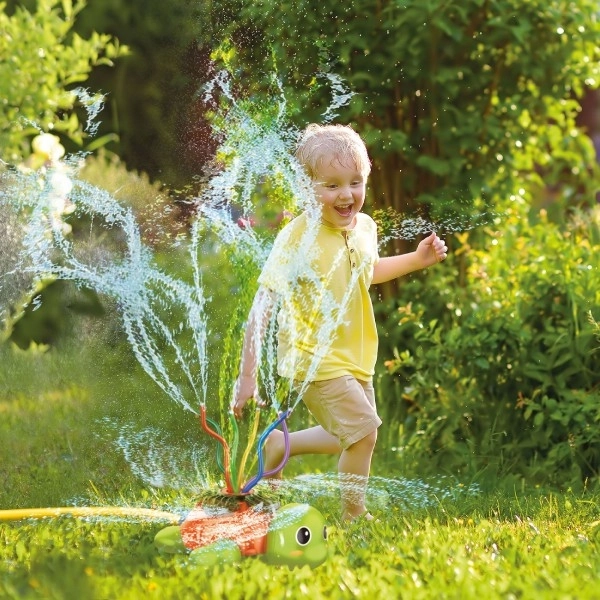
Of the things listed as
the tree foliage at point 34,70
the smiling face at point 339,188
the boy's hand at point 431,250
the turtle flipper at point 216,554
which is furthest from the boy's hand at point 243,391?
the tree foliage at point 34,70

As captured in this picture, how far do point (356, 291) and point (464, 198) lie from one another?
60.9 inches

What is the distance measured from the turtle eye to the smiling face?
0.90 m

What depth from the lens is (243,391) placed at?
9.91 ft

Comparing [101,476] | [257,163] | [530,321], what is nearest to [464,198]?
[530,321]

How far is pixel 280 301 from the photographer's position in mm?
3180

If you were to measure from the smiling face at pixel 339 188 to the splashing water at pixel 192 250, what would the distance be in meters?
0.16

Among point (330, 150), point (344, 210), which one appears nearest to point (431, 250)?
point (344, 210)

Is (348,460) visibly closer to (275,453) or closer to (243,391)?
(275,453)

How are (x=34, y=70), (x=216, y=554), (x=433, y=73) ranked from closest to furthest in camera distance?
(x=216, y=554) → (x=433, y=73) → (x=34, y=70)

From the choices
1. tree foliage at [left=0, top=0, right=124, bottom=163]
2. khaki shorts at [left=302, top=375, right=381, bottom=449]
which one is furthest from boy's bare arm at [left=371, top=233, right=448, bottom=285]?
tree foliage at [left=0, top=0, right=124, bottom=163]

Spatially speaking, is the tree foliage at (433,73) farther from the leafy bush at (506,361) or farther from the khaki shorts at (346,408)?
the khaki shorts at (346,408)

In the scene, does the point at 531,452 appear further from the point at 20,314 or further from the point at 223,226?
the point at 20,314

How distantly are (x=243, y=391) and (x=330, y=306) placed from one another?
0.37m

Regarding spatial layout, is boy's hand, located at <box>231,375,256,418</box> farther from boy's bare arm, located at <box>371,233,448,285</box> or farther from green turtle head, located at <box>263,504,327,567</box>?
boy's bare arm, located at <box>371,233,448,285</box>
